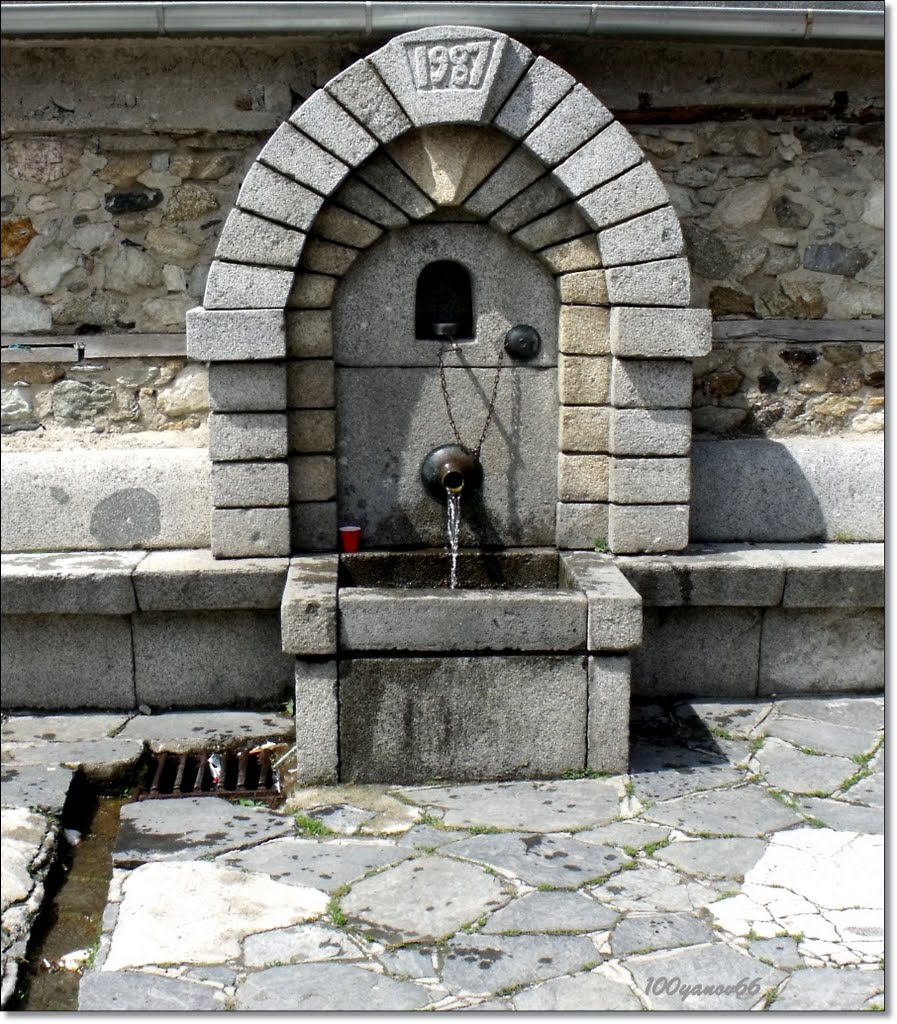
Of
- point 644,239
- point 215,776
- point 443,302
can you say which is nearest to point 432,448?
point 443,302

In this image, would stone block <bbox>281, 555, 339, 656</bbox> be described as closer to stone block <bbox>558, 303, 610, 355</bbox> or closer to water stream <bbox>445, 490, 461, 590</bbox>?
water stream <bbox>445, 490, 461, 590</bbox>

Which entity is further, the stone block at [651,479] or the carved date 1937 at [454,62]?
the stone block at [651,479]

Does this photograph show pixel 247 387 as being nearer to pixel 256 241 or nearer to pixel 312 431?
pixel 312 431

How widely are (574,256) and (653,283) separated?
0.40m

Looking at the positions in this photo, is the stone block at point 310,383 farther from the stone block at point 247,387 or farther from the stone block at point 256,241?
the stone block at point 256,241

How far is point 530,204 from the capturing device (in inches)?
230

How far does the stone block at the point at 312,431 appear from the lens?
5.96 metres

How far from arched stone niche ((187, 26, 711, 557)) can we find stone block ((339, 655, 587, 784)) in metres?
1.07

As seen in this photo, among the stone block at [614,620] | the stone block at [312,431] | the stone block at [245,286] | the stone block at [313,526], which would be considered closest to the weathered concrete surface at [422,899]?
the stone block at [614,620]

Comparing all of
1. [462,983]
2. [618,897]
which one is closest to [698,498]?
[618,897]

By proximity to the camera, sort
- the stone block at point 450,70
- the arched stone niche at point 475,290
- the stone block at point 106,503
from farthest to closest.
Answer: the stone block at point 106,503
the arched stone niche at point 475,290
the stone block at point 450,70

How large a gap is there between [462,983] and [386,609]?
1.63 meters

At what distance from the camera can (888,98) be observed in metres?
5.71

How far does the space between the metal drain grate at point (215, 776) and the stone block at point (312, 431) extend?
1.42 meters
